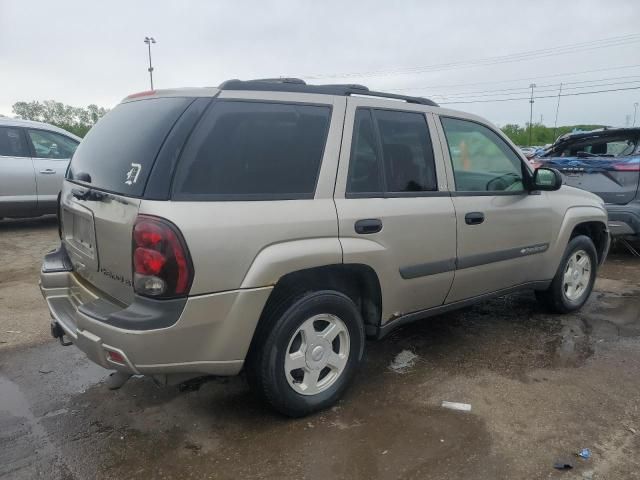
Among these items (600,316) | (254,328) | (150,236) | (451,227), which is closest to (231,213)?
(150,236)

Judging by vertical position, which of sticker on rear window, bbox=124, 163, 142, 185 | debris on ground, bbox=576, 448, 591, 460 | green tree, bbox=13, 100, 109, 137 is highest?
green tree, bbox=13, 100, 109, 137

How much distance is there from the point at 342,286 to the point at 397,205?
1.93ft

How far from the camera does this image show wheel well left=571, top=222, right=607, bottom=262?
4.71m

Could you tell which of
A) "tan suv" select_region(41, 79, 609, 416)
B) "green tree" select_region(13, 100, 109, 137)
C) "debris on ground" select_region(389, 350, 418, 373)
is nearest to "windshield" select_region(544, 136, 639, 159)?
"tan suv" select_region(41, 79, 609, 416)

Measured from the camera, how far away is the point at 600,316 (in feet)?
15.3

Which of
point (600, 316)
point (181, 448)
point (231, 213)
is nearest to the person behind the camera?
point (231, 213)

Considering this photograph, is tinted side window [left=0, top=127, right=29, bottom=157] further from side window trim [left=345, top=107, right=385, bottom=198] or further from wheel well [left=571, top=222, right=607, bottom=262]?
wheel well [left=571, top=222, right=607, bottom=262]

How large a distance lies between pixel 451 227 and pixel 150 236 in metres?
1.94

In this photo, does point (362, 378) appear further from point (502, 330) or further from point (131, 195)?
point (131, 195)

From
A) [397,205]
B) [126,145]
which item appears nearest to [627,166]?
[397,205]

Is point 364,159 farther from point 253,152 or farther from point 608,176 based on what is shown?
point 608,176

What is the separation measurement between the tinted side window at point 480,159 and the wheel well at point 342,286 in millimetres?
982

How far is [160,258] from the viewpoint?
231 cm

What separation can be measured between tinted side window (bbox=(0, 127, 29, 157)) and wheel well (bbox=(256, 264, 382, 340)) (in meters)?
6.92
